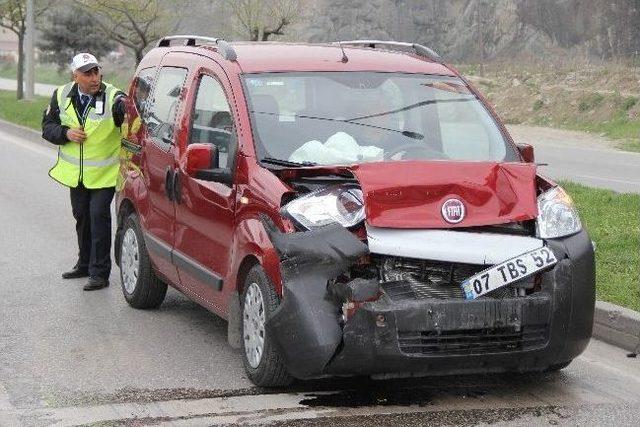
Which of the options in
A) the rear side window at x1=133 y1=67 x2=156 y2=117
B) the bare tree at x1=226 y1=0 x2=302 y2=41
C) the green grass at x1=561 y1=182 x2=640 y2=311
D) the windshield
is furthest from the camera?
the bare tree at x1=226 y1=0 x2=302 y2=41

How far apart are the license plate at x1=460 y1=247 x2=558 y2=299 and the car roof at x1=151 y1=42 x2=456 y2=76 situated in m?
1.89

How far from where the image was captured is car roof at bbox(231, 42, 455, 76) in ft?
23.5

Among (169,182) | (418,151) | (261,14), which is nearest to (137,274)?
(169,182)

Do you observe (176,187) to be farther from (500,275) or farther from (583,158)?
(583,158)

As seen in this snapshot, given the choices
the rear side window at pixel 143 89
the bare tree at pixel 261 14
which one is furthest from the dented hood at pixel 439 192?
the bare tree at pixel 261 14

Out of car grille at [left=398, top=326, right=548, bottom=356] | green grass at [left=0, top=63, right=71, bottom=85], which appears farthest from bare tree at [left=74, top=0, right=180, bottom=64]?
green grass at [left=0, top=63, right=71, bottom=85]

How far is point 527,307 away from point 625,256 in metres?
3.78

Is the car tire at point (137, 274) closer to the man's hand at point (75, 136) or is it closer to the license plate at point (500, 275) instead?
the man's hand at point (75, 136)

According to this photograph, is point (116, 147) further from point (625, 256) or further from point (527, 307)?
point (527, 307)

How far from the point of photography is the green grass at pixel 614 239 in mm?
8195

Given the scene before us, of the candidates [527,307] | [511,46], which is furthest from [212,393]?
[511,46]

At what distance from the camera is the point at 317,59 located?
727 centimetres

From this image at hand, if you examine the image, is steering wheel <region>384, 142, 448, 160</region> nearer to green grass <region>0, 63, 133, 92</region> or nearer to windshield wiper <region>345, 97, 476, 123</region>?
windshield wiper <region>345, 97, 476, 123</region>

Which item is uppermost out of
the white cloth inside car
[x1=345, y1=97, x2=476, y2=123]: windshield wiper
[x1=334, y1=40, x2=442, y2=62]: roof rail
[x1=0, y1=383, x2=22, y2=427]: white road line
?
[x1=334, y1=40, x2=442, y2=62]: roof rail
